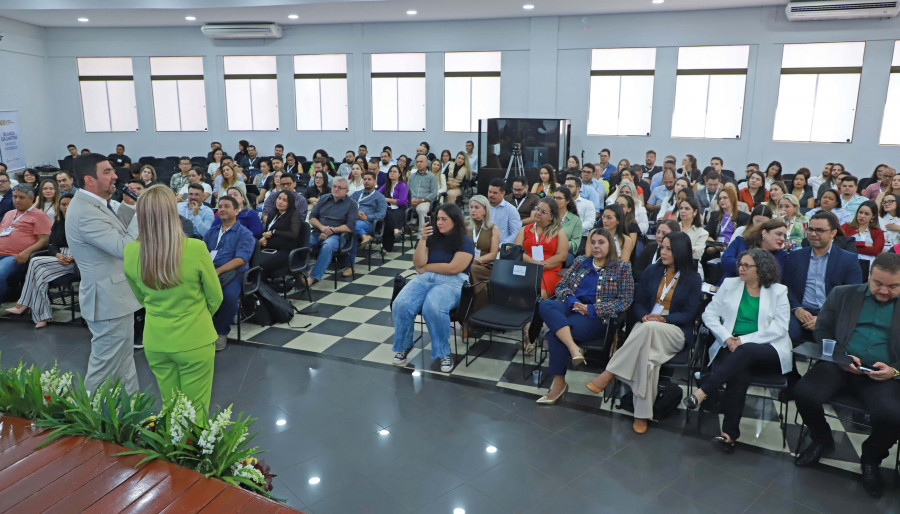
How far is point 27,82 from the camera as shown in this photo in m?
13.2

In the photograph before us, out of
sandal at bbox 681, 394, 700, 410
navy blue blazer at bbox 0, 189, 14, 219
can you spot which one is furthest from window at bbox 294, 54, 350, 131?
sandal at bbox 681, 394, 700, 410

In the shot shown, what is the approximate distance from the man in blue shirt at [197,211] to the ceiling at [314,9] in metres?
5.78

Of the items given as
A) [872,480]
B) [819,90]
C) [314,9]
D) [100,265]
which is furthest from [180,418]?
[819,90]

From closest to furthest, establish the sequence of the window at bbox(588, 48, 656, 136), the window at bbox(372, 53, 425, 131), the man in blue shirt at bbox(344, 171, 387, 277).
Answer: the man in blue shirt at bbox(344, 171, 387, 277), the window at bbox(588, 48, 656, 136), the window at bbox(372, 53, 425, 131)

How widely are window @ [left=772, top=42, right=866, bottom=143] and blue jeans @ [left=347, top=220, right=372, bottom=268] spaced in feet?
28.0

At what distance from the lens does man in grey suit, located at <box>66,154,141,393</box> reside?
3109mm

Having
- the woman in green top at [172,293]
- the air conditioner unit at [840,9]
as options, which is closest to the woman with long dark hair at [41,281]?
the woman in green top at [172,293]

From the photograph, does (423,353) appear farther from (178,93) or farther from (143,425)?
(178,93)

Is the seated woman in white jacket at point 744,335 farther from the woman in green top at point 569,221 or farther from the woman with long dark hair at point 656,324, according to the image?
the woman in green top at point 569,221

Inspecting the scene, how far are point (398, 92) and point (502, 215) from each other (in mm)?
8416

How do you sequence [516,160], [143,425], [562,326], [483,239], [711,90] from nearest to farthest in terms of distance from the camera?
[143,425] < [562,326] < [483,239] < [516,160] < [711,90]

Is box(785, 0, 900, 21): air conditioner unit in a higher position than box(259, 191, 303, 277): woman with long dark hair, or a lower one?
higher

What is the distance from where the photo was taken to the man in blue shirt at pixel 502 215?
19.1 feet

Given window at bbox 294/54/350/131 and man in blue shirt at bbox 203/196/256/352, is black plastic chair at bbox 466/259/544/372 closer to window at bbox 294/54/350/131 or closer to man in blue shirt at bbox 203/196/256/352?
man in blue shirt at bbox 203/196/256/352
